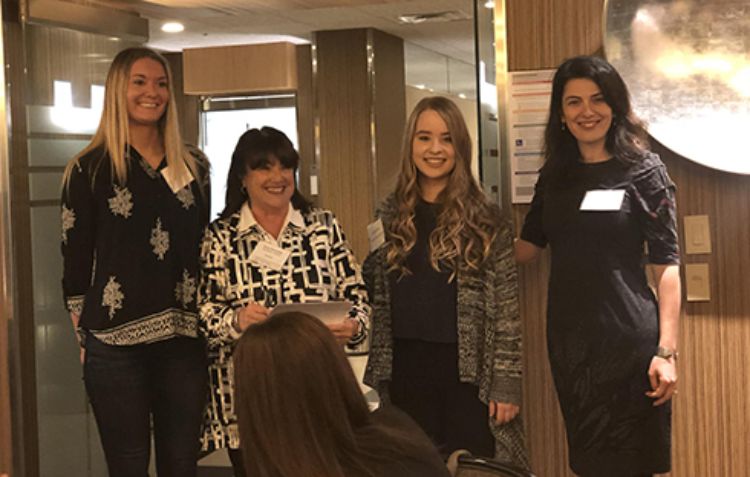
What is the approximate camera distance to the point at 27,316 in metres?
3.68

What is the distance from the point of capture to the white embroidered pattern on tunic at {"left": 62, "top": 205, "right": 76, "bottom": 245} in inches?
116

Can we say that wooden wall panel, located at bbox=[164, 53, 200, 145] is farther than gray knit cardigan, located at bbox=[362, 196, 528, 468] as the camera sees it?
Yes

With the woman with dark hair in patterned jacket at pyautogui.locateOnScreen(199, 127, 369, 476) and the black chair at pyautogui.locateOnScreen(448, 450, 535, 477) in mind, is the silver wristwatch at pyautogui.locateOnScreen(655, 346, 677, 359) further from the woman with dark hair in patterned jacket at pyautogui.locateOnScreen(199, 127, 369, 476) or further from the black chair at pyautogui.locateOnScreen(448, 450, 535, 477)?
the black chair at pyautogui.locateOnScreen(448, 450, 535, 477)

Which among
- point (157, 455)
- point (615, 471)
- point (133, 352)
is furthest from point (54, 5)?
point (615, 471)

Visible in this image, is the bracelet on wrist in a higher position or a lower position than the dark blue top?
lower

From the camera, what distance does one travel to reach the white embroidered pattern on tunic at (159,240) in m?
2.93

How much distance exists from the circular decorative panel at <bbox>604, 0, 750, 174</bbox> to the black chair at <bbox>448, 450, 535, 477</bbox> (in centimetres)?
168

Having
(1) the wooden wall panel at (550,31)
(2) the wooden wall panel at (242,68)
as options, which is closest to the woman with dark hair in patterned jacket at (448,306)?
(1) the wooden wall panel at (550,31)

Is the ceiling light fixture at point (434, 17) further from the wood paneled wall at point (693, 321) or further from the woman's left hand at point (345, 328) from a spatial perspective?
the woman's left hand at point (345, 328)

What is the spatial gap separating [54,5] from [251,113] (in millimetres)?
4456

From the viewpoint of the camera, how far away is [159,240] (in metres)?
2.94

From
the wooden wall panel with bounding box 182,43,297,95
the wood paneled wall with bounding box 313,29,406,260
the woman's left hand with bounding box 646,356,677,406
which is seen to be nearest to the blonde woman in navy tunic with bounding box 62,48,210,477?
the woman's left hand with bounding box 646,356,677,406

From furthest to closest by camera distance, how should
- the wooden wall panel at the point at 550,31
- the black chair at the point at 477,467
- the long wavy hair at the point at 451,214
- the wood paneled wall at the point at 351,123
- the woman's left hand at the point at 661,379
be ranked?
the wood paneled wall at the point at 351,123 → the wooden wall panel at the point at 550,31 → the long wavy hair at the point at 451,214 → the woman's left hand at the point at 661,379 → the black chair at the point at 477,467

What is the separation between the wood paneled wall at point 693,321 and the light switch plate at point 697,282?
19mm
